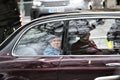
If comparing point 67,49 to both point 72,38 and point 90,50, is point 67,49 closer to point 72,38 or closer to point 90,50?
point 72,38

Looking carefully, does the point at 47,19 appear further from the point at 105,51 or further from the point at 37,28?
the point at 105,51

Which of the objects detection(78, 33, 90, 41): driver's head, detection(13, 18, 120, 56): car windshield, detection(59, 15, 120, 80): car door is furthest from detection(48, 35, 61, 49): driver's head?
detection(78, 33, 90, 41): driver's head

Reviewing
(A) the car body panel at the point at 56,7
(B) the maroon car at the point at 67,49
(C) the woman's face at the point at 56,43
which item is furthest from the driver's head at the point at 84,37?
(A) the car body panel at the point at 56,7

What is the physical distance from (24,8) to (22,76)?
15.4 metres

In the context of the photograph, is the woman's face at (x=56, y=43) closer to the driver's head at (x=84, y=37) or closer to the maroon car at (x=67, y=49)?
the maroon car at (x=67, y=49)

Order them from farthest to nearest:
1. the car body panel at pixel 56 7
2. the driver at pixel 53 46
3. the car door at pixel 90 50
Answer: the car body panel at pixel 56 7
the driver at pixel 53 46
the car door at pixel 90 50

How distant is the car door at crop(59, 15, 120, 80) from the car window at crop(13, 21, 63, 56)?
0.83 ft

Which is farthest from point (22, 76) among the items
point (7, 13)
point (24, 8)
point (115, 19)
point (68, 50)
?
point (24, 8)

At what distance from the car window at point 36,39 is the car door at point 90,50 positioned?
0.83ft

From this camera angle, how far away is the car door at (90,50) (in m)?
4.82

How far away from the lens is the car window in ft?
17.1

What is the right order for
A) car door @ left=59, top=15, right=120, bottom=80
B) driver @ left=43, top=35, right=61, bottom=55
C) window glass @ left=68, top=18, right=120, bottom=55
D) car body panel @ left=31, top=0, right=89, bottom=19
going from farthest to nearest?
car body panel @ left=31, top=0, right=89, bottom=19 → driver @ left=43, top=35, right=61, bottom=55 → window glass @ left=68, top=18, right=120, bottom=55 → car door @ left=59, top=15, right=120, bottom=80

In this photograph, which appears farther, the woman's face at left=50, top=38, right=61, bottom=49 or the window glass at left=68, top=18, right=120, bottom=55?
the woman's face at left=50, top=38, right=61, bottom=49

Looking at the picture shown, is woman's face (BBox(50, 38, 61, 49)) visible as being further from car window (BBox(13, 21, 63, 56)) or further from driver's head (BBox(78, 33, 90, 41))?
driver's head (BBox(78, 33, 90, 41))
